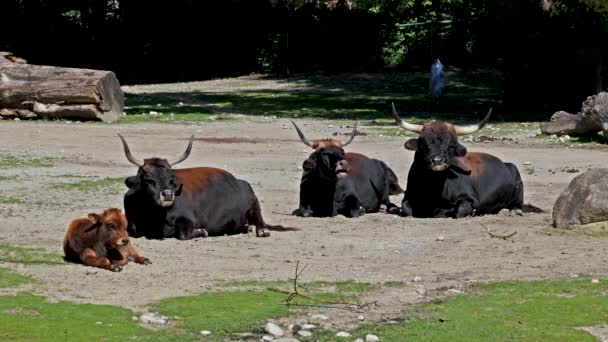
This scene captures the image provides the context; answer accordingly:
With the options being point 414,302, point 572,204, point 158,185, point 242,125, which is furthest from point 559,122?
point 414,302

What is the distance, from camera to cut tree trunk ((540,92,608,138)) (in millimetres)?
27078

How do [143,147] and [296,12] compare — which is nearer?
[143,147]

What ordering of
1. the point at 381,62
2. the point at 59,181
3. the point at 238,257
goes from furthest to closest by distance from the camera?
the point at 381,62
the point at 59,181
the point at 238,257

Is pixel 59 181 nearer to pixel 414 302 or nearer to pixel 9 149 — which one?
pixel 9 149

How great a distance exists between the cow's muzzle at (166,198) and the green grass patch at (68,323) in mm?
3759

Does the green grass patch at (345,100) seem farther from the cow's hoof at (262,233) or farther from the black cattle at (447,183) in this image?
the cow's hoof at (262,233)

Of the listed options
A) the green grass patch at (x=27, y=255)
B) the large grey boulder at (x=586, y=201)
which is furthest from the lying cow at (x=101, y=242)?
the large grey boulder at (x=586, y=201)

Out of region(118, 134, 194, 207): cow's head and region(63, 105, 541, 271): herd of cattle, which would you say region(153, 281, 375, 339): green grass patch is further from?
region(63, 105, 541, 271): herd of cattle

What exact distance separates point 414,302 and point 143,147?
14422 mm

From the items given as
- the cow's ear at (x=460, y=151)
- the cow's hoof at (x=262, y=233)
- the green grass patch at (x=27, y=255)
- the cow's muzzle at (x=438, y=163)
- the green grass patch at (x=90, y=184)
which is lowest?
the green grass patch at (x=90, y=184)

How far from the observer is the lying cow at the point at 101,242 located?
1312 cm

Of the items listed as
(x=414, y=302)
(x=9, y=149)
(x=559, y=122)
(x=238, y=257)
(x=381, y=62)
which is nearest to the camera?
(x=414, y=302)

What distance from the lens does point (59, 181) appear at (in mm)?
20359

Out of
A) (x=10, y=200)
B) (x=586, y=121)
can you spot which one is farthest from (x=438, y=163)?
(x=586, y=121)
